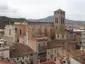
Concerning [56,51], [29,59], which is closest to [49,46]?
[56,51]

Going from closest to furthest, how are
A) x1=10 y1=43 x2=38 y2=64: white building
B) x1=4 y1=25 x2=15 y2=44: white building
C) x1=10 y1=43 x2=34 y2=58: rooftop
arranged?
x1=10 y1=43 x2=38 y2=64: white building < x1=10 y1=43 x2=34 y2=58: rooftop < x1=4 y1=25 x2=15 y2=44: white building

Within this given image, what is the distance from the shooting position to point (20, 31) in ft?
182

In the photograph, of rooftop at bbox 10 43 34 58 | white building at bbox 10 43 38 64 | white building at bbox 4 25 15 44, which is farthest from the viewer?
white building at bbox 4 25 15 44

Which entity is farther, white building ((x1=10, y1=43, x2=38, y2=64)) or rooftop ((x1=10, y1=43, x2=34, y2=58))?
rooftop ((x1=10, y1=43, x2=34, y2=58))

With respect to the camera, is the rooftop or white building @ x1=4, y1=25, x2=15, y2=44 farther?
white building @ x1=4, y1=25, x2=15, y2=44

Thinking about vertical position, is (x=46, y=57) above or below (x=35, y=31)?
below

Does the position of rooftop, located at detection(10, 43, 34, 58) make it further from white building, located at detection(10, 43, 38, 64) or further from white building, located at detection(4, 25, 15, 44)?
white building, located at detection(4, 25, 15, 44)

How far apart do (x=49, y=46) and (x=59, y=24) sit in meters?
15.7

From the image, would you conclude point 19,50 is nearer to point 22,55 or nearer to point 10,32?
point 22,55

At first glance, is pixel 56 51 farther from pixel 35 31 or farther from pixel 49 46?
pixel 35 31

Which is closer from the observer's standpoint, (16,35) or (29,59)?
(29,59)

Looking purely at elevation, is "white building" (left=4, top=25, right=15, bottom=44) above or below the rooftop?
above

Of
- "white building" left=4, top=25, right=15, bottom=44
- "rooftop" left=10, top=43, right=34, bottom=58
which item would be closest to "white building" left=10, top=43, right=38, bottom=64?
"rooftop" left=10, top=43, right=34, bottom=58

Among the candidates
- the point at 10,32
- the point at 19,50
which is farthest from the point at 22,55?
the point at 10,32
